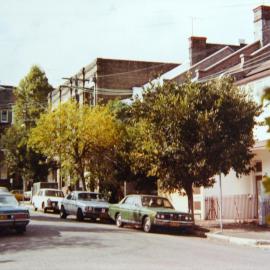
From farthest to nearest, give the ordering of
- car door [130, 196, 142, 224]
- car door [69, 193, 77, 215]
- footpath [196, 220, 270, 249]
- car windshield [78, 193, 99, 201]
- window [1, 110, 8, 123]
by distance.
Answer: window [1, 110, 8, 123] < car windshield [78, 193, 99, 201] < car door [69, 193, 77, 215] < car door [130, 196, 142, 224] < footpath [196, 220, 270, 249]

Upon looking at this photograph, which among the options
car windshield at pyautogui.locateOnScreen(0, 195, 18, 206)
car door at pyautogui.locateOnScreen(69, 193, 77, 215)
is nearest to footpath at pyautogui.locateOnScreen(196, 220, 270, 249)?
car door at pyautogui.locateOnScreen(69, 193, 77, 215)

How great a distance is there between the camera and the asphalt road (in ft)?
36.4

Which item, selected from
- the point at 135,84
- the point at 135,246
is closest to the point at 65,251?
the point at 135,246

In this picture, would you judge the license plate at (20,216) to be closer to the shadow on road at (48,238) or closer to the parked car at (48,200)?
the shadow on road at (48,238)

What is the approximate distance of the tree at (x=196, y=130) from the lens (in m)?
21.2

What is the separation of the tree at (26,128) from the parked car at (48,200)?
11.8 metres

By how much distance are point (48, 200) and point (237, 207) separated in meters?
11.6

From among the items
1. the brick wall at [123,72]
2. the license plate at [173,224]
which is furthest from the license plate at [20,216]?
the brick wall at [123,72]

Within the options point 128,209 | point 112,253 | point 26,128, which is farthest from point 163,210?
point 26,128

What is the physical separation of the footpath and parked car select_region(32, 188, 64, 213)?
35.7ft

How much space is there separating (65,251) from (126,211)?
26.4 ft

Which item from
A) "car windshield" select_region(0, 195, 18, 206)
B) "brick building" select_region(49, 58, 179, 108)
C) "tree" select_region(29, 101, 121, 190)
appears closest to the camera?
"car windshield" select_region(0, 195, 18, 206)

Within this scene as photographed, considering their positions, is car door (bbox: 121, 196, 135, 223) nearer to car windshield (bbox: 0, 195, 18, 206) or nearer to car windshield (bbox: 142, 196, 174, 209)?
car windshield (bbox: 142, 196, 174, 209)

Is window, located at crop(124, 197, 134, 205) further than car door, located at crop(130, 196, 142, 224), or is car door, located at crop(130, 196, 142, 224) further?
window, located at crop(124, 197, 134, 205)
